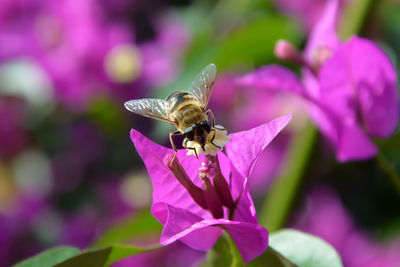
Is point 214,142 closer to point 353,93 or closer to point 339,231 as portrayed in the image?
point 353,93

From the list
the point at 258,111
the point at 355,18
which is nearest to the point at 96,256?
the point at 355,18

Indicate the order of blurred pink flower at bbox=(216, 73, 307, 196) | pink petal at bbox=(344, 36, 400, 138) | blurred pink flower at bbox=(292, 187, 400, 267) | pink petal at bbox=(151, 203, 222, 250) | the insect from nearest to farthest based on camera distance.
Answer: pink petal at bbox=(151, 203, 222, 250), the insect, pink petal at bbox=(344, 36, 400, 138), blurred pink flower at bbox=(292, 187, 400, 267), blurred pink flower at bbox=(216, 73, 307, 196)

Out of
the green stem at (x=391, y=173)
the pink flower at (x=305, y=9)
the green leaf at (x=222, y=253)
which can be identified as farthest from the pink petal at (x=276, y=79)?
the pink flower at (x=305, y=9)

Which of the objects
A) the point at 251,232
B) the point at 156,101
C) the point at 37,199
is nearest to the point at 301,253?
the point at 251,232

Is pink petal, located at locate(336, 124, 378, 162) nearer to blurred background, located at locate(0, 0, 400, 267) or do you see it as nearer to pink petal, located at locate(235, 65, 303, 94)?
pink petal, located at locate(235, 65, 303, 94)

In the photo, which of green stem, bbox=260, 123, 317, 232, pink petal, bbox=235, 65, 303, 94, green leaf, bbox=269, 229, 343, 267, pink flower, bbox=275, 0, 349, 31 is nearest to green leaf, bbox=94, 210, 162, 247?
green stem, bbox=260, 123, 317, 232

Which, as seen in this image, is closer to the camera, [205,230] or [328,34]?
[205,230]
